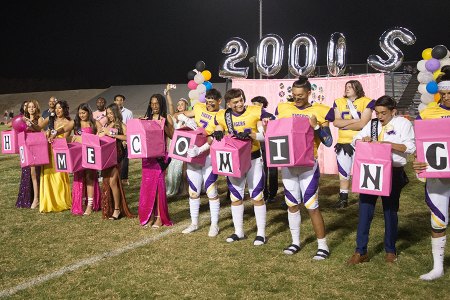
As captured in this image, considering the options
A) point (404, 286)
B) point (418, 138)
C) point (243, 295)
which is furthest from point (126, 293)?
point (418, 138)

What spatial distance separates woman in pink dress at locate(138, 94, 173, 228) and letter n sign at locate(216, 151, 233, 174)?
1.37m

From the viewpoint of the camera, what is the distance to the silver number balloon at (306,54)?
9867 mm

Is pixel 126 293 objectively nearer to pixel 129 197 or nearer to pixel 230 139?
pixel 230 139

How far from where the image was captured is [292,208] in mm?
5332

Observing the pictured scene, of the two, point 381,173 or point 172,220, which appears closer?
point 381,173

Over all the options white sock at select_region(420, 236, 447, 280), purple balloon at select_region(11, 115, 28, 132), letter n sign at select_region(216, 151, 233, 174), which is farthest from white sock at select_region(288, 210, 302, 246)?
purple balloon at select_region(11, 115, 28, 132)

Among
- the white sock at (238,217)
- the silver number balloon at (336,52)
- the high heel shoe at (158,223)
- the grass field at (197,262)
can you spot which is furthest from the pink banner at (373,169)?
the silver number balloon at (336,52)

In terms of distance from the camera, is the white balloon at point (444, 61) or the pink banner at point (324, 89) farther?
the pink banner at point (324, 89)

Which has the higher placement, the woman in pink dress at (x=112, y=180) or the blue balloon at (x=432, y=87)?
the blue balloon at (x=432, y=87)

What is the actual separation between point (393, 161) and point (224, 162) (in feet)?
6.37

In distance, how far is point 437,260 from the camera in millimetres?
4613

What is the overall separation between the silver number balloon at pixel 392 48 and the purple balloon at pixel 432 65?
1332mm

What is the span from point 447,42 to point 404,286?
34.5 m

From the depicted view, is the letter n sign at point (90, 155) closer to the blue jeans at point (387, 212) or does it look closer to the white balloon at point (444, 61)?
the blue jeans at point (387, 212)
